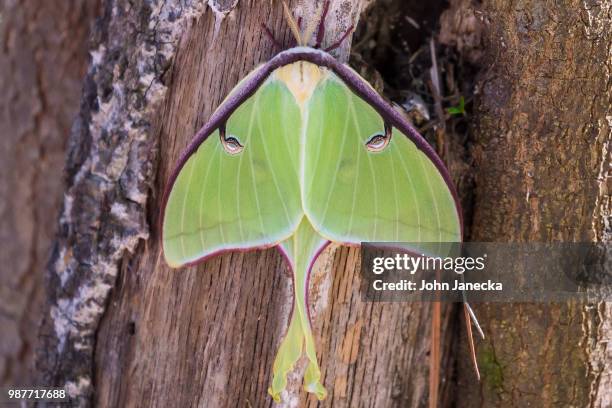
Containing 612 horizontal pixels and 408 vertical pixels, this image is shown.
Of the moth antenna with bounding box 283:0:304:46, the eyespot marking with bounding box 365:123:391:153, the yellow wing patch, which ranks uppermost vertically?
the moth antenna with bounding box 283:0:304:46

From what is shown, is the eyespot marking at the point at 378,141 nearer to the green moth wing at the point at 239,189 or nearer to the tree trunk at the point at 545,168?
the green moth wing at the point at 239,189

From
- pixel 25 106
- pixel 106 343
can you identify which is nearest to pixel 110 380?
pixel 106 343

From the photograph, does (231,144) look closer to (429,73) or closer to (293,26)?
(293,26)

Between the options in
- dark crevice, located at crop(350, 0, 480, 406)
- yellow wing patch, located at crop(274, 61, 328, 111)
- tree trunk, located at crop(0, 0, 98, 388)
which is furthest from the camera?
tree trunk, located at crop(0, 0, 98, 388)

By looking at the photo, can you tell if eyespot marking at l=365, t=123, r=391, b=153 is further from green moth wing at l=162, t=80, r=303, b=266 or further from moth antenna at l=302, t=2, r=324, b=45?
moth antenna at l=302, t=2, r=324, b=45

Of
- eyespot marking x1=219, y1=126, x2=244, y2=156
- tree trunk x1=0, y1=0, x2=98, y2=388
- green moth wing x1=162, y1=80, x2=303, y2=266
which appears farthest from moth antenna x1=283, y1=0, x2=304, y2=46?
tree trunk x1=0, y1=0, x2=98, y2=388

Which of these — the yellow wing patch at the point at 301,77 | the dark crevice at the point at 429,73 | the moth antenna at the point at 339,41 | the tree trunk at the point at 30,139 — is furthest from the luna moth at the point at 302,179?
the tree trunk at the point at 30,139
